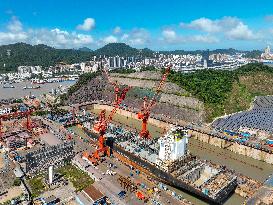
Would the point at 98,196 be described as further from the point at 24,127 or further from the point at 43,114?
the point at 43,114

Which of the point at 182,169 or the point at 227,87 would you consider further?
the point at 227,87

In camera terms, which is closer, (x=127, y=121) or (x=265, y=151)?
(x=265, y=151)

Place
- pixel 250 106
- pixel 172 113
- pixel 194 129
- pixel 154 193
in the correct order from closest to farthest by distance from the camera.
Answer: pixel 154 193 → pixel 194 129 → pixel 172 113 → pixel 250 106

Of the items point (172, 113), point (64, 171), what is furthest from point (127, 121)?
point (64, 171)

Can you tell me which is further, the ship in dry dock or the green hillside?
the green hillside

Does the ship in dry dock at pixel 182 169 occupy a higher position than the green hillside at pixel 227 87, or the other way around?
the green hillside at pixel 227 87

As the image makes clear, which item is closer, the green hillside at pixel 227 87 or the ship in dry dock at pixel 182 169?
the ship in dry dock at pixel 182 169

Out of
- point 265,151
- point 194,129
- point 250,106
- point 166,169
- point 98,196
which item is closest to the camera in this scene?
point 98,196

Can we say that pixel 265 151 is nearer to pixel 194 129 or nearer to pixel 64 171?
pixel 194 129
